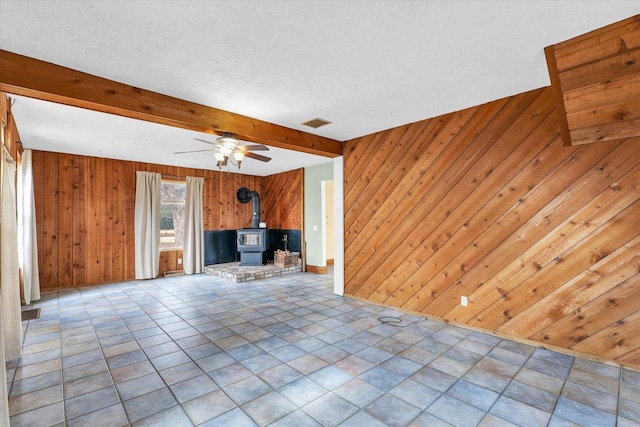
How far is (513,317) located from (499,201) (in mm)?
1220

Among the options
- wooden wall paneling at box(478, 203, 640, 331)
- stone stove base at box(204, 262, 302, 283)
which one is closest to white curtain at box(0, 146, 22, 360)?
stone stove base at box(204, 262, 302, 283)

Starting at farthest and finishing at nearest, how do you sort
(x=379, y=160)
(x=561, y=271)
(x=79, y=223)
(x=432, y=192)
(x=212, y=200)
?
(x=212, y=200) < (x=79, y=223) < (x=379, y=160) < (x=432, y=192) < (x=561, y=271)

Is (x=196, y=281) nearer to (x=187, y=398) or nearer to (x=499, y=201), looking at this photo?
(x=187, y=398)

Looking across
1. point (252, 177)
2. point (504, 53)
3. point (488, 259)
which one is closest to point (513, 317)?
point (488, 259)

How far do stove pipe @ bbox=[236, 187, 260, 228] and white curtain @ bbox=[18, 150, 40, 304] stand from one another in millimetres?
3937

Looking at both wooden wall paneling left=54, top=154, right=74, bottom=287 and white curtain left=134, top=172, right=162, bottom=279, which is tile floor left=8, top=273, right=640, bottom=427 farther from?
white curtain left=134, top=172, right=162, bottom=279

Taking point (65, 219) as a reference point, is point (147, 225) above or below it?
below

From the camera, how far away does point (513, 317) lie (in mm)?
3014

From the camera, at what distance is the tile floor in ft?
6.24

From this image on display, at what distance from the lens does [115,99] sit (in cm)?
266

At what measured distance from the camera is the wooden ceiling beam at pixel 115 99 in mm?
2252

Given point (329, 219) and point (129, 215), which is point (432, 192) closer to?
point (329, 219)

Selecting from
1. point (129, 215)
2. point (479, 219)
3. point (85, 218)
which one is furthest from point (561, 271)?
point (85, 218)

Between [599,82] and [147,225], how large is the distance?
7.11m
